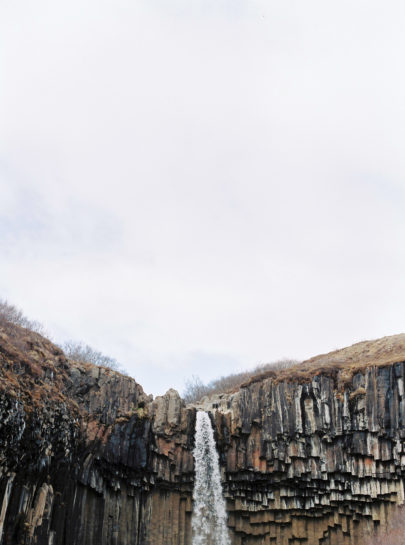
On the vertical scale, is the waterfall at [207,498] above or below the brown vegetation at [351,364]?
below

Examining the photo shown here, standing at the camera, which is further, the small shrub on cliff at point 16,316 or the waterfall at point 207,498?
the small shrub on cliff at point 16,316

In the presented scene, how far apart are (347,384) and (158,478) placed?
1159 centimetres

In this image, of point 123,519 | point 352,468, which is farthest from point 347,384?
point 123,519

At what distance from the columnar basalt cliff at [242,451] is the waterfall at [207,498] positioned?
0.46 metres

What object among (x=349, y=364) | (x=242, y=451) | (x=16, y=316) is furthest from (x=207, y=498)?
(x=16, y=316)

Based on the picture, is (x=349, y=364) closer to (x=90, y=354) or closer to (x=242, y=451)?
(x=242, y=451)

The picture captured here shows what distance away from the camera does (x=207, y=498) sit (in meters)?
29.6

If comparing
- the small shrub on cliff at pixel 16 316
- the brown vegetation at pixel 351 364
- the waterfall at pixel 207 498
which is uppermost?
the small shrub on cliff at pixel 16 316

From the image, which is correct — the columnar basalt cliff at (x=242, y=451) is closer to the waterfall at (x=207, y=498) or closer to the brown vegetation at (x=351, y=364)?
the brown vegetation at (x=351, y=364)

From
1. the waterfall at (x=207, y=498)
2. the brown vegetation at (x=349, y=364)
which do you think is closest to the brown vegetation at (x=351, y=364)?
the brown vegetation at (x=349, y=364)

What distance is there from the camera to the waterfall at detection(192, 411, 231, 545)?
2914 cm

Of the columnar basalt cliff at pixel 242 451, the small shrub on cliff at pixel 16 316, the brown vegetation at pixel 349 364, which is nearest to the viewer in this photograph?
the columnar basalt cliff at pixel 242 451

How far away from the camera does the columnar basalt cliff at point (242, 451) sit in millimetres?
24859

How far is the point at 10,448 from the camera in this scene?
1755 centimetres
